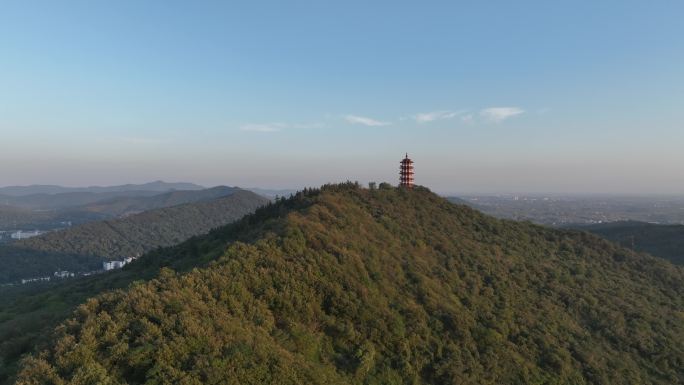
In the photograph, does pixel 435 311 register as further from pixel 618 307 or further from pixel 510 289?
pixel 618 307

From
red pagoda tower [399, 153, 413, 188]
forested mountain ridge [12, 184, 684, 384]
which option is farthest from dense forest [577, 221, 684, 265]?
red pagoda tower [399, 153, 413, 188]

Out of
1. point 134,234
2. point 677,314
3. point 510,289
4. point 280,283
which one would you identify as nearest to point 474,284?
point 510,289

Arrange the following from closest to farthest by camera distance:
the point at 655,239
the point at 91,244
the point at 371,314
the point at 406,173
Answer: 1. the point at 371,314
2. the point at 406,173
3. the point at 655,239
4. the point at 91,244

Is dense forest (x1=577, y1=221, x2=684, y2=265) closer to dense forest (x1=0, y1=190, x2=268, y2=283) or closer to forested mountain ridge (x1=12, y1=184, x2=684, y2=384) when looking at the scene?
forested mountain ridge (x1=12, y1=184, x2=684, y2=384)

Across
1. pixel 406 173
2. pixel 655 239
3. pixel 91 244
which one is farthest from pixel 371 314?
pixel 91 244

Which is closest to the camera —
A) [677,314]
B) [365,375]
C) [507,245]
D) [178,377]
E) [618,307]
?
[178,377]

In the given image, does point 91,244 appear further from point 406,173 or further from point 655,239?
point 655,239
